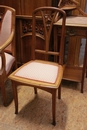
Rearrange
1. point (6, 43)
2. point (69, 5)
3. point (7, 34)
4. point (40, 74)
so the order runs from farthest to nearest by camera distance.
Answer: point (69, 5)
point (7, 34)
point (6, 43)
point (40, 74)

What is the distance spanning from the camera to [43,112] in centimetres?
166

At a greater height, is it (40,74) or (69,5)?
(69,5)

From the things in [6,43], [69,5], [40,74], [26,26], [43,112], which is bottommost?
[43,112]

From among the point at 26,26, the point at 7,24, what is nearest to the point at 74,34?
the point at 26,26

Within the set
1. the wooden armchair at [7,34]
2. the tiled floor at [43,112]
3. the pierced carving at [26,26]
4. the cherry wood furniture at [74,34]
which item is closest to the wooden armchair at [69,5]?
the cherry wood furniture at [74,34]

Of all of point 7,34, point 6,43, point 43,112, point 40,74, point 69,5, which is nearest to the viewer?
point 40,74

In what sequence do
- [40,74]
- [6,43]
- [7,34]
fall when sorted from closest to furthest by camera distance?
[40,74] < [6,43] < [7,34]

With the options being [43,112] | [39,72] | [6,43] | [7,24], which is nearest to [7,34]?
[7,24]

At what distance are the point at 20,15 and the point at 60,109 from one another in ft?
3.98

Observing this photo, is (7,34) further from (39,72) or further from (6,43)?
(39,72)

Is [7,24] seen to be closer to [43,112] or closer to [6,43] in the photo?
[6,43]

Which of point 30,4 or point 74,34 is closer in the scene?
point 74,34

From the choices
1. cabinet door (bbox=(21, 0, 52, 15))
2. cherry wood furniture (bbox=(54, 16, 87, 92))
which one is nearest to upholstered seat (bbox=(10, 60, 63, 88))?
cherry wood furniture (bbox=(54, 16, 87, 92))

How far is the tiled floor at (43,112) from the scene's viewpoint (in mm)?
1505
